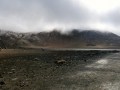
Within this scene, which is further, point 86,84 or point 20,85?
point 86,84

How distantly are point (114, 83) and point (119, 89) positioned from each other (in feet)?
11.9

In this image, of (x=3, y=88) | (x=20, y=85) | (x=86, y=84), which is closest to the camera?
(x=3, y=88)

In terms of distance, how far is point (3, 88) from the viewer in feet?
79.3

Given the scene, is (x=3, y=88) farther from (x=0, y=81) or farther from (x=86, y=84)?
(x=86, y=84)

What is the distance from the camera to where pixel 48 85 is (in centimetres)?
2636

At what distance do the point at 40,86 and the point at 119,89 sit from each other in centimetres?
817

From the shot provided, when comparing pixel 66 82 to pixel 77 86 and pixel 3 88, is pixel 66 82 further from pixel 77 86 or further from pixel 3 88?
pixel 3 88

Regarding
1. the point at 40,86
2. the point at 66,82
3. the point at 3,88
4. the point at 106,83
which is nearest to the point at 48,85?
the point at 40,86

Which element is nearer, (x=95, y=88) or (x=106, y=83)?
(x=95, y=88)

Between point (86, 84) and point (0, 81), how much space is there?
9.47 meters

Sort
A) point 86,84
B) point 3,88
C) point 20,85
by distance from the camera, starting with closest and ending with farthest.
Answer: point 3,88 < point 20,85 < point 86,84

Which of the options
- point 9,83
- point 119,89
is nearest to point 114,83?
point 119,89

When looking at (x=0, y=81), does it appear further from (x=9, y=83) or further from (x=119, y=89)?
(x=119, y=89)

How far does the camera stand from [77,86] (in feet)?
86.2
